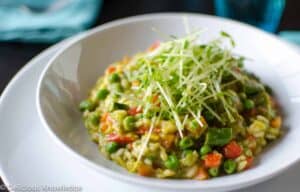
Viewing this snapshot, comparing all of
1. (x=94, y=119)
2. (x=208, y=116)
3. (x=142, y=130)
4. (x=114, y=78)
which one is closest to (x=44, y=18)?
(x=114, y=78)

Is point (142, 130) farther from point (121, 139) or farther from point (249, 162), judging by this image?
point (249, 162)

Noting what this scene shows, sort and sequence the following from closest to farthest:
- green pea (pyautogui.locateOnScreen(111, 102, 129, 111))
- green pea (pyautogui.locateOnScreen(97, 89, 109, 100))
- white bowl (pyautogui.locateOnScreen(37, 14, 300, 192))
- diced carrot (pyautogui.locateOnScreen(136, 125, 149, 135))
Result: 1. white bowl (pyautogui.locateOnScreen(37, 14, 300, 192))
2. diced carrot (pyautogui.locateOnScreen(136, 125, 149, 135))
3. green pea (pyautogui.locateOnScreen(111, 102, 129, 111))
4. green pea (pyautogui.locateOnScreen(97, 89, 109, 100))

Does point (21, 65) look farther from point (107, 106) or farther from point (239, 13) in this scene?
point (239, 13)

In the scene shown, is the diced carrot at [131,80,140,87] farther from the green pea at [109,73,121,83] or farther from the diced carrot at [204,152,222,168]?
the diced carrot at [204,152,222,168]

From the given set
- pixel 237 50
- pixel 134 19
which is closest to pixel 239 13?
pixel 237 50

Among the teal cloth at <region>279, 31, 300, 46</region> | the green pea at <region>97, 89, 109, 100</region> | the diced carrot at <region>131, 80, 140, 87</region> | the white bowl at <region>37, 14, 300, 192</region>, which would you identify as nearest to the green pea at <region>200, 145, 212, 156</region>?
the white bowl at <region>37, 14, 300, 192</region>

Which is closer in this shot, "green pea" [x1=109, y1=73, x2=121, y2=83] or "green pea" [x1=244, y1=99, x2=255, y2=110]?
"green pea" [x1=244, y1=99, x2=255, y2=110]
